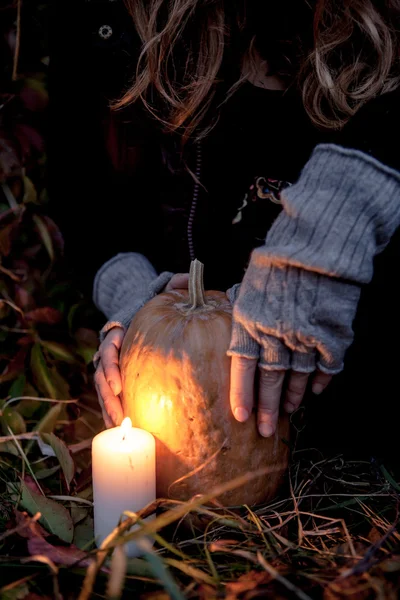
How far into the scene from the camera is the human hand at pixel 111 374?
105 centimetres

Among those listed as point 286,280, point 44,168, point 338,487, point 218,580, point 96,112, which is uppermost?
point 96,112

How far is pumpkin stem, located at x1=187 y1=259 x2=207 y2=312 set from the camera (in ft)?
3.31

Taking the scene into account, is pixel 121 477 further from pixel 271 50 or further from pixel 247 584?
pixel 271 50

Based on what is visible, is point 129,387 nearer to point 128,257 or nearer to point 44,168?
point 128,257

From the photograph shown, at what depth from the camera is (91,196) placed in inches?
62.2

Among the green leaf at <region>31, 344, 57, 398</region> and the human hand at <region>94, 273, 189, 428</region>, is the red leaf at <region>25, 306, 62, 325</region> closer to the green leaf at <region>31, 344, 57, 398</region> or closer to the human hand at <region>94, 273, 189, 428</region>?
the green leaf at <region>31, 344, 57, 398</region>

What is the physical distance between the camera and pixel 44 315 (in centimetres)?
143

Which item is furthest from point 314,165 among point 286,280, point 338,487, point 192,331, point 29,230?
point 29,230

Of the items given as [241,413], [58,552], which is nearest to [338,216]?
[241,413]

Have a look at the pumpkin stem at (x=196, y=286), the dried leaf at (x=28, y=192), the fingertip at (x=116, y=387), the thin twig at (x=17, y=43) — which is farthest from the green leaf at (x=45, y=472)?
the thin twig at (x=17, y=43)

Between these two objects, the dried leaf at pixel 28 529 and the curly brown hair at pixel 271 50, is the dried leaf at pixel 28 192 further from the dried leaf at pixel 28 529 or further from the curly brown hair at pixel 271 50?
the dried leaf at pixel 28 529

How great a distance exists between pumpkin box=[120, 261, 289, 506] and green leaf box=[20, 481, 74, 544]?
0.57 ft

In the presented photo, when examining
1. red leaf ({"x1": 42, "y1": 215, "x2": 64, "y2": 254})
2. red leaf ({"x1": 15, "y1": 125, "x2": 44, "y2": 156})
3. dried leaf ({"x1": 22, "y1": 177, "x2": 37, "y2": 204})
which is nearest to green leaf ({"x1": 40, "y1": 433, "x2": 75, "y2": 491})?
red leaf ({"x1": 42, "y1": 215, "x2": 64, "y2": 254})

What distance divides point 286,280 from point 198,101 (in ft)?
1.79
